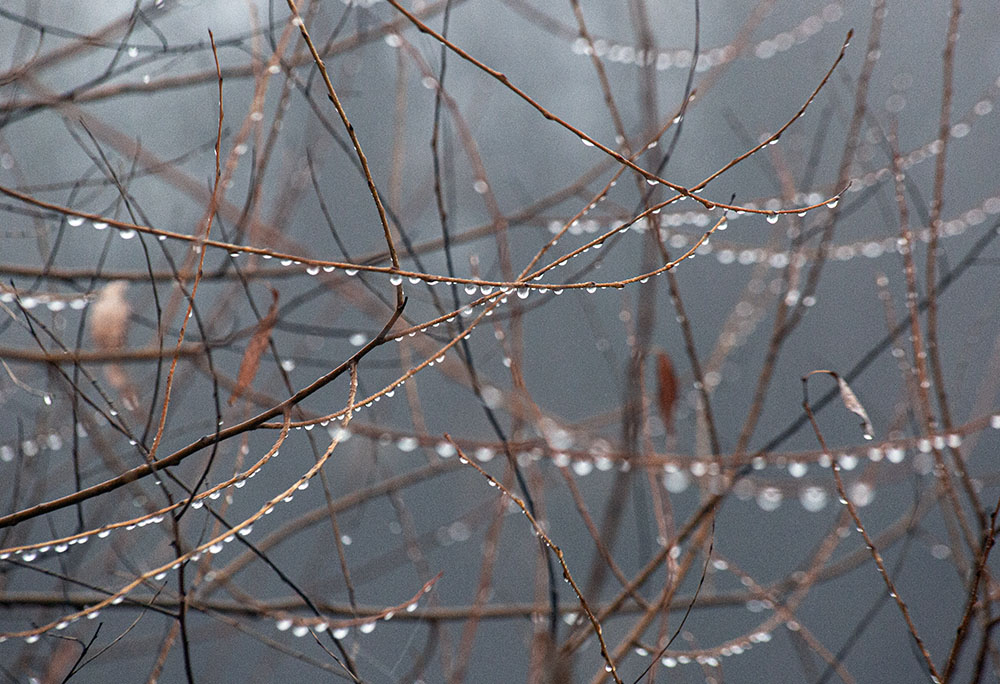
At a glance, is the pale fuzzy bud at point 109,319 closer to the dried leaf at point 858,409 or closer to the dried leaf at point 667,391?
the dried leaf at point 667,391

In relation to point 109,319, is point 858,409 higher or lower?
lower

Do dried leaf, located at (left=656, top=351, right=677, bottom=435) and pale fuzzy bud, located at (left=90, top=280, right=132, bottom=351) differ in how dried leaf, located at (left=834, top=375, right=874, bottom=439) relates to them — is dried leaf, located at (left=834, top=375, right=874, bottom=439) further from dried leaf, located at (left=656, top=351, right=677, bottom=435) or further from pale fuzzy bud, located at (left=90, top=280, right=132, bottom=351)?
pale fuzzy bud, located at (left=90, top=280, right=132, bottom=351)

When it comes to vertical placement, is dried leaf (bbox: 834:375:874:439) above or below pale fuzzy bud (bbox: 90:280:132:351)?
below

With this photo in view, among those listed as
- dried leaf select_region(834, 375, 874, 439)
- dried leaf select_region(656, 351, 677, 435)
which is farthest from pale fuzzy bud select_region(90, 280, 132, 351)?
dried leaf select_region(834, 375, 874, 439)

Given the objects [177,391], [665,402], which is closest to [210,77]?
[177,391]

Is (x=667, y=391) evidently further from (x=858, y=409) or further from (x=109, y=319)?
(x=109, y=319)

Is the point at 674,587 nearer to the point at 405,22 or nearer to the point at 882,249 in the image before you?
the point at 882,249

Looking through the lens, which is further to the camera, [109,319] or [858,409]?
[109,319]

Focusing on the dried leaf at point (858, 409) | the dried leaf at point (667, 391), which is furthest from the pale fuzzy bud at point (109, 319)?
the dried leaf at point (858, 409)

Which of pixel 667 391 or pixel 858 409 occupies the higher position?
pixel 667 391

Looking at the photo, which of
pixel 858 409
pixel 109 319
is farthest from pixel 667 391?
pixel 109 319

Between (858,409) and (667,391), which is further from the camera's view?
(667,391)
